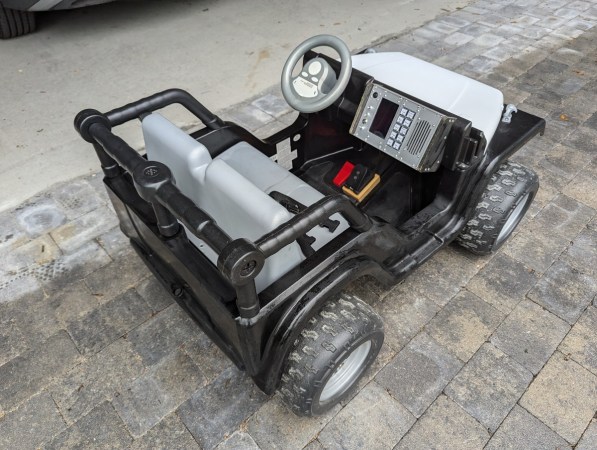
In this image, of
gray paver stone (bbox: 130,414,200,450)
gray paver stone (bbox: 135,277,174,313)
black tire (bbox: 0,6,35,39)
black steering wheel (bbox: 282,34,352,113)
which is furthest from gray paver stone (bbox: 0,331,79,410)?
black tire (bbox: 0,6,35,39)

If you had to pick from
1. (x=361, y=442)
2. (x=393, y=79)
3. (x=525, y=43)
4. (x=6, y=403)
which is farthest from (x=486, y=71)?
(x=6, y=403)

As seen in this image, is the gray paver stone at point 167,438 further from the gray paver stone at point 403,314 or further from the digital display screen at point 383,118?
the digital display screen at point 383,118

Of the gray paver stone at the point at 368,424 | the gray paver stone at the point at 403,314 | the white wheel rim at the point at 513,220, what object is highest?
the white wheel rim at the point at 513,220

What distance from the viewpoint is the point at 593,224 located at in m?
3.11

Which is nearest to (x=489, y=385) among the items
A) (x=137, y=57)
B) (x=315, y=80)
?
(x=315, y=80)

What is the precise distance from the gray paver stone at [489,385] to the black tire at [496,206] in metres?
0.63

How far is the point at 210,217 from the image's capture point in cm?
147

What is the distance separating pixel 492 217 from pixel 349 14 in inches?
179

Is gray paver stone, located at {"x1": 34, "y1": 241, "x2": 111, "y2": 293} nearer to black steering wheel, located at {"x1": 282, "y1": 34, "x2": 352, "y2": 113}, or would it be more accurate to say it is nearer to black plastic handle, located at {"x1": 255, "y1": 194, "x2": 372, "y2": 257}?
black steering wheel, located at {"x1": 282, "y1": 34, "x2": 352, "y2": 113}

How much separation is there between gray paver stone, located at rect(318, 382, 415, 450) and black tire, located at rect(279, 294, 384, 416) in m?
0.18

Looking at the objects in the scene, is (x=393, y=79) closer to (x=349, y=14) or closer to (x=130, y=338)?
(x=130, y=338)

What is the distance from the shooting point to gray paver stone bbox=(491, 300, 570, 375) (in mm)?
2410

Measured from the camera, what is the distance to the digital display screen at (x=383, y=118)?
2449 millimetres

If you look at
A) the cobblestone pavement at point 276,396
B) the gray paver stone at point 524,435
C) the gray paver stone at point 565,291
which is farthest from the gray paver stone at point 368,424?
the gray paver stone at point 565,291
